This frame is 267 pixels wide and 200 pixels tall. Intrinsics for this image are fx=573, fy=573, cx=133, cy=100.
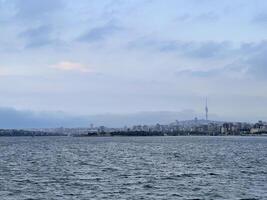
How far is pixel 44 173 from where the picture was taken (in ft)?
226

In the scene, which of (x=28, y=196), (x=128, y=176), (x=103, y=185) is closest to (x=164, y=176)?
(x=128, y=176)

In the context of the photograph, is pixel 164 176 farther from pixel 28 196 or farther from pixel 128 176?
pixel 28 196

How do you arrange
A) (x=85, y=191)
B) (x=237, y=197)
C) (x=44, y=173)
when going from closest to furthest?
1. (x=237, y=197)
2. (x=85, y=191)
3. (x=44, y=173)

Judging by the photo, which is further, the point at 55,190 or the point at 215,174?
the point at 215,174

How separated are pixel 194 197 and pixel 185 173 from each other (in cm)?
2168

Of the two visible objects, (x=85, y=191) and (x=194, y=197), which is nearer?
(x=194, y=197)

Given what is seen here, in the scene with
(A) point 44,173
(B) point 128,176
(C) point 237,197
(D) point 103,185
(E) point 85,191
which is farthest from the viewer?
(A) point 44,173

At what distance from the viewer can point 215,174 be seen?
66.0 meters

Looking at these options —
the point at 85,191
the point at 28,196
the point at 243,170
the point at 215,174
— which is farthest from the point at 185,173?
the point at 28,196


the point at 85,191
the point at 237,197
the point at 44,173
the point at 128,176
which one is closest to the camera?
the point at 237,197

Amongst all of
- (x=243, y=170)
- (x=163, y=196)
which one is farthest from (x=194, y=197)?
(x=243, y=170)

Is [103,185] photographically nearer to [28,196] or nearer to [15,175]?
[28,196]

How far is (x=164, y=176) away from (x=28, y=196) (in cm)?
2088

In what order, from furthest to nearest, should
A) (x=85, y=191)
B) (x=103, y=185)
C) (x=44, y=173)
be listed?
1. (x=44, y=173)
2. (x=103, y=185)
3. (x=85, y=191)
